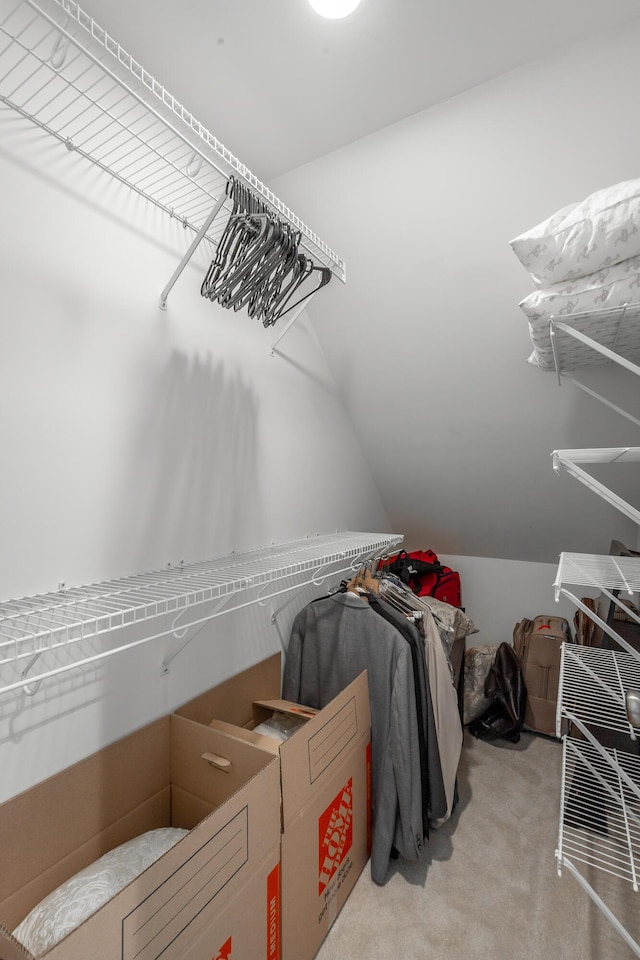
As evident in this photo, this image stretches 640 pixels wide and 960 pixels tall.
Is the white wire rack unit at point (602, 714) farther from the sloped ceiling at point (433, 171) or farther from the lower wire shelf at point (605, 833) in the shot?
the sloped ceiling at point (433, 171)

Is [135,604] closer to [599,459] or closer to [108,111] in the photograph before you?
[599,459]

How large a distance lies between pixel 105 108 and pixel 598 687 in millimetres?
2257

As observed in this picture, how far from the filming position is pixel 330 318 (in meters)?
2.24

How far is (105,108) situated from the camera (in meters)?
1.25

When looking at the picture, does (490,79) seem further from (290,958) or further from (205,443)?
(290,958)

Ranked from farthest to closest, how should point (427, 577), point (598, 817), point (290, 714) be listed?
point (427, 577), point (598, 817), point (290, 714)

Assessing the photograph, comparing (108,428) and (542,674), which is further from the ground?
(108,428)

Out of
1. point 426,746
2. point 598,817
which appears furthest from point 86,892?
point 598,817

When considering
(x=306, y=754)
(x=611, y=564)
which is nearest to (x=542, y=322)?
(x=611, y=564)

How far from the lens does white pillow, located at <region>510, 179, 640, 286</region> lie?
1.17m

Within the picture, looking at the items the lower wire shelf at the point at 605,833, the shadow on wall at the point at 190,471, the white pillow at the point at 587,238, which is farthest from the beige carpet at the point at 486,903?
the white pillow at the point at 587,238

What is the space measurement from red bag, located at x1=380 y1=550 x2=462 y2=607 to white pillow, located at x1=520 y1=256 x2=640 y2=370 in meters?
1.65

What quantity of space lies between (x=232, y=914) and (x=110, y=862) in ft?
0.99

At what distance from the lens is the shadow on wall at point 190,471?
1.34m
